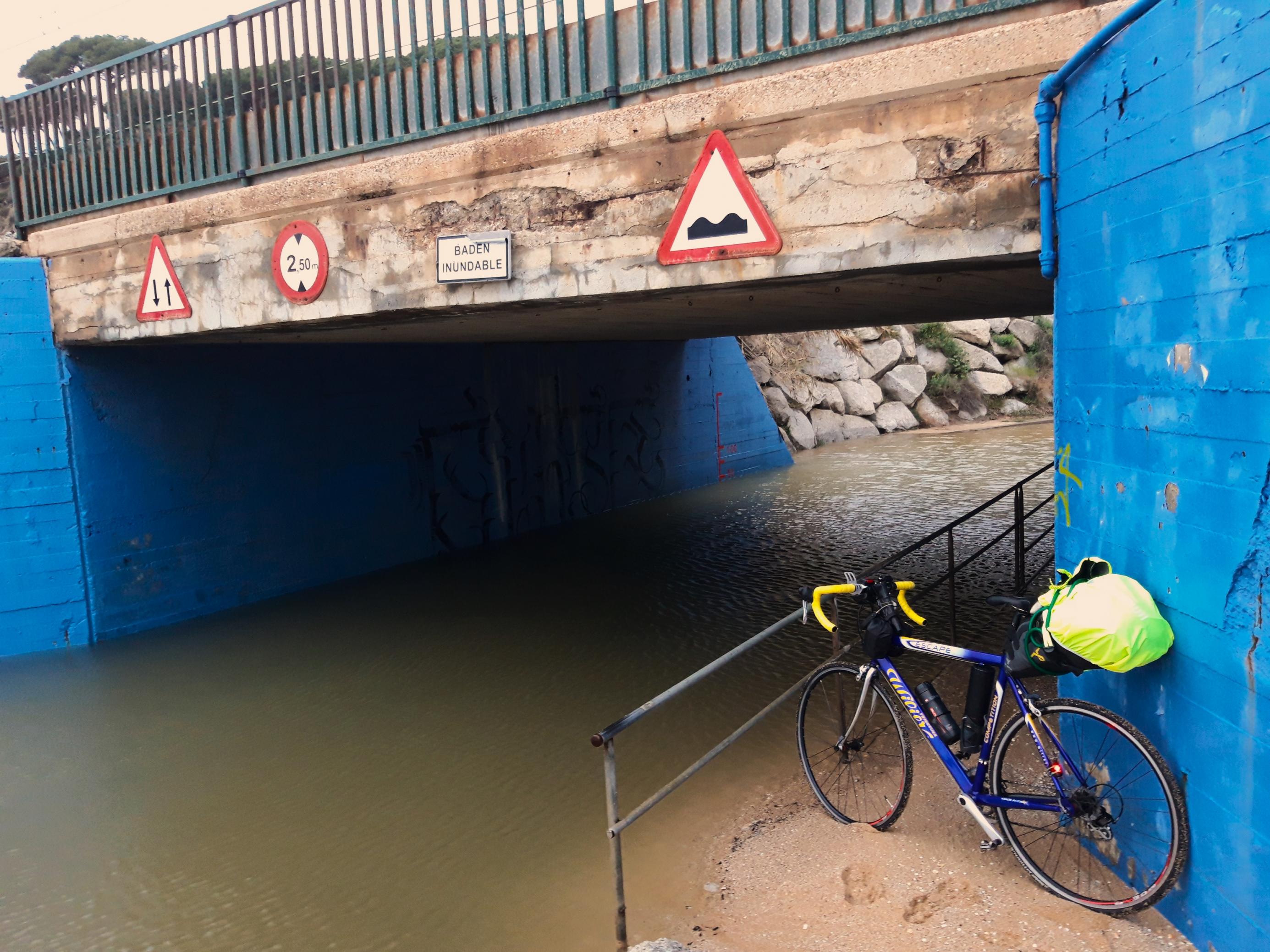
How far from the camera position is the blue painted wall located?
2727 mm

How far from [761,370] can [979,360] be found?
912 cm

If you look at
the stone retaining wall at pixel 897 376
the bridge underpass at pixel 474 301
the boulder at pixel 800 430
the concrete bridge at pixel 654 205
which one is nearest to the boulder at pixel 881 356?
the stone retaining wall at pixel 897 376

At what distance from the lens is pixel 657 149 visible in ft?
16.3

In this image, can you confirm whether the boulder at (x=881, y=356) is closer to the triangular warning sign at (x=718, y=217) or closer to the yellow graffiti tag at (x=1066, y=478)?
the triangular warning sign at (x=718, y=217)

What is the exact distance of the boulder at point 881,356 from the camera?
2516cm

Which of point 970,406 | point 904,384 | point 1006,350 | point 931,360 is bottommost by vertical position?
point 970,406

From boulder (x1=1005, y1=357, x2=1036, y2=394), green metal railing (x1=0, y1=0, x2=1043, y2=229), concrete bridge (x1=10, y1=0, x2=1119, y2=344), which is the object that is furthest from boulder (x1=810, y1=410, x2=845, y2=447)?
green metal railing (x1=0, y1=0, x2=1043, y2=229)

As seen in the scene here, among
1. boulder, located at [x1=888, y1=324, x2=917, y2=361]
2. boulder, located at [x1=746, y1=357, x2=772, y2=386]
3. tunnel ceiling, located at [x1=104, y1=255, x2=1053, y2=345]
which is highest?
tunnel ceiling, located at [x1=104, y1=255, x2=1053, y2=345]

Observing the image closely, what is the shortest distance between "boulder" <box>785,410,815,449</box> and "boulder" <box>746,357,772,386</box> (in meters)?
0.94

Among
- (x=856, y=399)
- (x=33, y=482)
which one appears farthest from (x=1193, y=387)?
(x=856, y=399)

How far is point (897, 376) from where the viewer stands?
25391 mm

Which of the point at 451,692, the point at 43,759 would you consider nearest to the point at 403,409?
the point at 451,692

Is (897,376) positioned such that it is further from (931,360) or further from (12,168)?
(12,168)

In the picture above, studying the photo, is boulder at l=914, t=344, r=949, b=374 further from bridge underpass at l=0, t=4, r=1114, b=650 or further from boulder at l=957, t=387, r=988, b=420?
bridge underpass at l=0, t=4, r=1114, b=650
